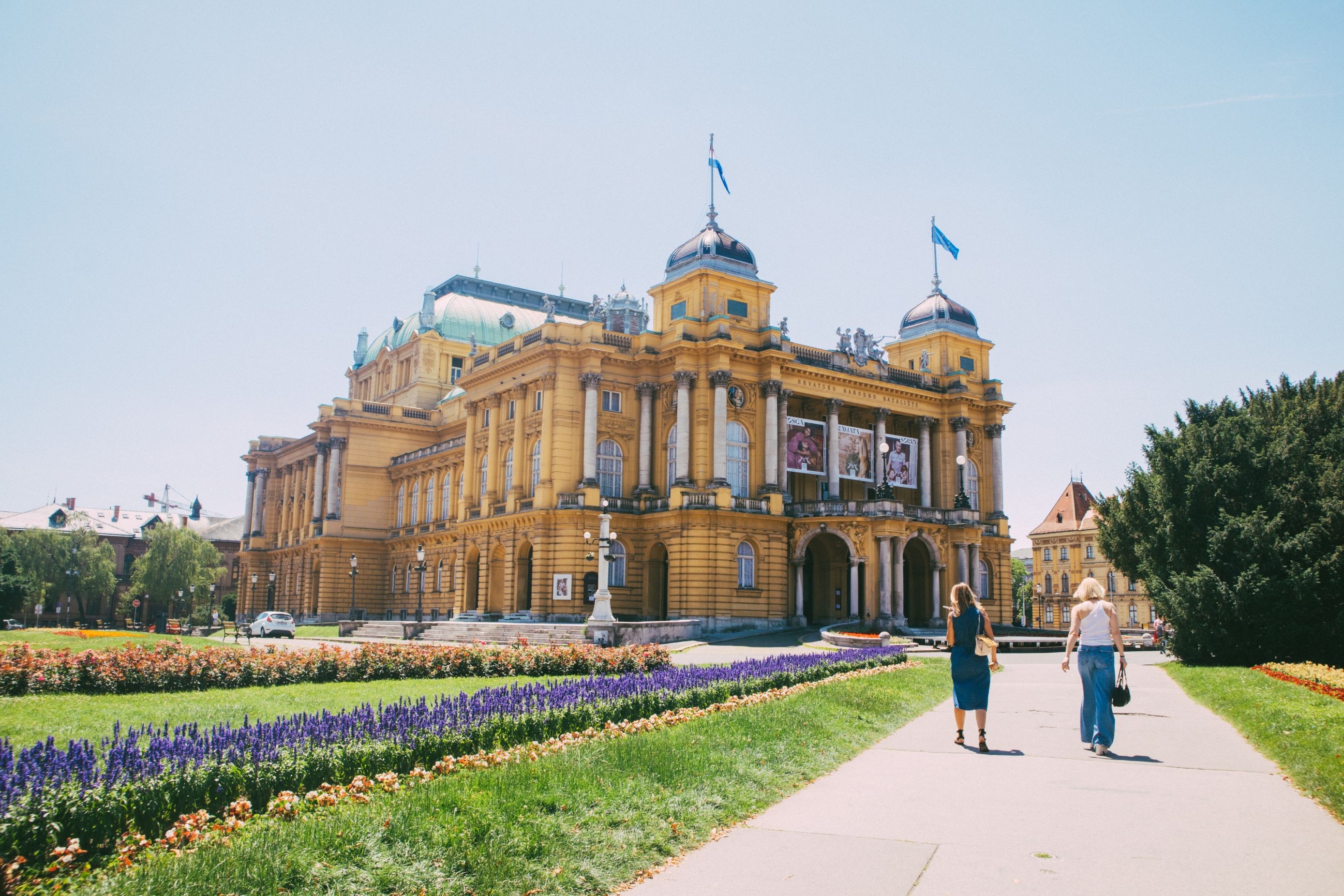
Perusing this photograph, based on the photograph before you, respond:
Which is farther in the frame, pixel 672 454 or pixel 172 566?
pixel 172 566

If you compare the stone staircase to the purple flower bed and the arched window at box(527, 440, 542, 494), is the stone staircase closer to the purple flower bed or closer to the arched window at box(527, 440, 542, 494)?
the arched window at box(527, 440, 542, 494)

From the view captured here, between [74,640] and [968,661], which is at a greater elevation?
[968,661]

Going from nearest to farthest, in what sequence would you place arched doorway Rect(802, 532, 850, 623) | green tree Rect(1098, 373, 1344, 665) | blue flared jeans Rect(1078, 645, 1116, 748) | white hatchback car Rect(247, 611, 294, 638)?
blue flared jeans Rect(1078, 645, 1116, 748)
green tree Rect(1098, 373, 1344, 665)
white hatchback car Rect(247, 611, 294, 638)
arched doorway Rect(802, 532, 850, 623)

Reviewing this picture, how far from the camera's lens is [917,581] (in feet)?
211

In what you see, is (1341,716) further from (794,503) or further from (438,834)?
(794,503)

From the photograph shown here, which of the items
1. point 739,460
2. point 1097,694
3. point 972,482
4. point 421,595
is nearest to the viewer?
point 1097,694

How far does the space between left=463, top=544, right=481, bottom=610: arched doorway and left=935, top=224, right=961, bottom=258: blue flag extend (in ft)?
120

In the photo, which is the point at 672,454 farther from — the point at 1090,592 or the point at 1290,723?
the point at 1290,723

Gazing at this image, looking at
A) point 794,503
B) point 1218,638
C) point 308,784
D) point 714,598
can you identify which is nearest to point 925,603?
point 794,503

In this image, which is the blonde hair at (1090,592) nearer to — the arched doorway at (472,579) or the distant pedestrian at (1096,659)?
the distant pedestrian at (1096,659)

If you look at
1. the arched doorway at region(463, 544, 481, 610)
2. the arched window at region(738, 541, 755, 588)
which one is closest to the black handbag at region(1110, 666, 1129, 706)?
the arched window at region(738, 541, 755, 588)

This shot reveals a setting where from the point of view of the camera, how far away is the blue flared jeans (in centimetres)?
1264

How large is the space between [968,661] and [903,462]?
52485 millimetres

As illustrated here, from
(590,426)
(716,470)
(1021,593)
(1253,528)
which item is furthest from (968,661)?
(1021,593)
